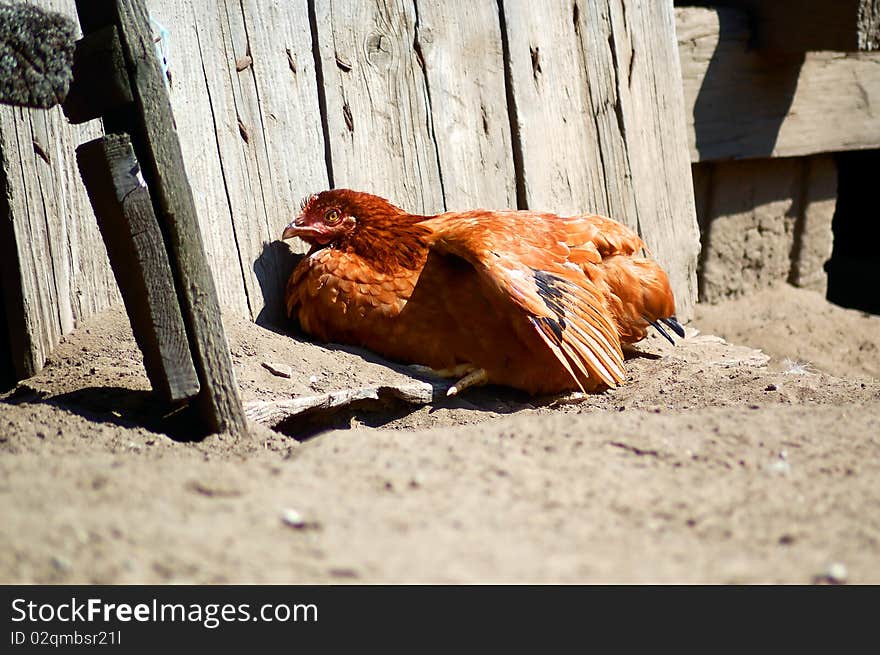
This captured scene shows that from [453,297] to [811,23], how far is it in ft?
10.0

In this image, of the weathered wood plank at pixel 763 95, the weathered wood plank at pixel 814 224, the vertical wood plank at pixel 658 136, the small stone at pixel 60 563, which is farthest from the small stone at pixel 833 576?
the weathered wood plank at pixel 814 224

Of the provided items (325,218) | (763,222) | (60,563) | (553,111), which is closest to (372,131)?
(325,218)

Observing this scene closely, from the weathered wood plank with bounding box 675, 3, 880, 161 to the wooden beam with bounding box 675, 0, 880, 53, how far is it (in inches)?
5.0

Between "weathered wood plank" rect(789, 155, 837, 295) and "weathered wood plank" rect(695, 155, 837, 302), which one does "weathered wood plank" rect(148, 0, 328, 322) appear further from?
"weathered wood plank" rect(789, 155, 837, 295)

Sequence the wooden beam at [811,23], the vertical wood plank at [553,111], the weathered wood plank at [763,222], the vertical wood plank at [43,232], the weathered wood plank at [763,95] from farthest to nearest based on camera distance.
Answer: the weathered wood plank at [763,222], the weathered wood plank at [763,95], the wooden beam at [811,23], the vertical wood plank at [553,111], the vertical wood plank at [43,232]

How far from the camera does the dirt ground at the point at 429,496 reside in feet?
5.57

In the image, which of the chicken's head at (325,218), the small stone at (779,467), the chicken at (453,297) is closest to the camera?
the small stone at (779,467)

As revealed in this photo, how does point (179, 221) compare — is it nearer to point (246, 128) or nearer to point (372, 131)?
point (246, 128)

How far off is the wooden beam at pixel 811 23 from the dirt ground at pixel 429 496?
3.03 m

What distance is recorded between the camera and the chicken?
3.85 meters

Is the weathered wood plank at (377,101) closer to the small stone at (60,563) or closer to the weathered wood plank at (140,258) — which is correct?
the weathered wood plank at (140,258)

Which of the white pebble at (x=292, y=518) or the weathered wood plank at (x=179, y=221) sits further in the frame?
the weathered wood plank at (x=179, y=221)

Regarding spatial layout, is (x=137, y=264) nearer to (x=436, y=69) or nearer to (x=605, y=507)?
(x=605, y=507)

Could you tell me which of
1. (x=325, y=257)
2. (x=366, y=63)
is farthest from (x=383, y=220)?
(x=366, y=63)
